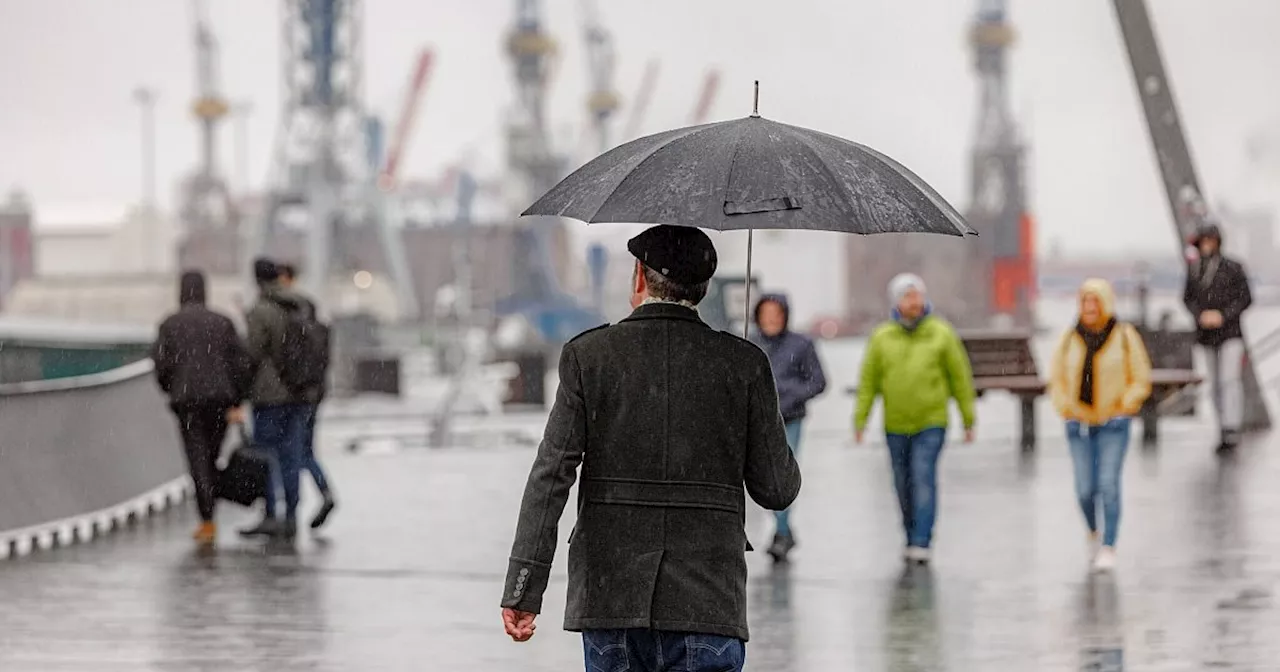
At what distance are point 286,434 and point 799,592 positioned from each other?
3529mm

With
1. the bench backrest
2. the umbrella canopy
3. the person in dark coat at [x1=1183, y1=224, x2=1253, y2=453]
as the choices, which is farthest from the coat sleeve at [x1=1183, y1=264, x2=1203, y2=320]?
the umbrella canopy

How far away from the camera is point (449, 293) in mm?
44188

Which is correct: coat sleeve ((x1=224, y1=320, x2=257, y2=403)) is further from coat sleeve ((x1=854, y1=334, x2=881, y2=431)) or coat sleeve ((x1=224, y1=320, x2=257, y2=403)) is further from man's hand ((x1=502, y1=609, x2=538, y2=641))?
man's hand ((x1=502, y1=609, x2=538, y2=641))

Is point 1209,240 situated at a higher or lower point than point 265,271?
higher

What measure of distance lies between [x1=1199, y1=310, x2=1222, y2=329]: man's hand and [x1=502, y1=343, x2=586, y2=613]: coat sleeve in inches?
489

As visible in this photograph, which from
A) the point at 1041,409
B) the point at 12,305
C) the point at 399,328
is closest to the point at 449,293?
the point at 1041,409

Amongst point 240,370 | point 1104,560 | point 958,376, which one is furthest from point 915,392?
point 240,370

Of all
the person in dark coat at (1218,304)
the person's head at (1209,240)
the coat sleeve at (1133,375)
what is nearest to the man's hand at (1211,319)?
the person in dark coat at (1218,304)

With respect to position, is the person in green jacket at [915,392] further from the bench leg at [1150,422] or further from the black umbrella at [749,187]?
the bench leg at [1150,422]

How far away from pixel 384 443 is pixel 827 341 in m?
113

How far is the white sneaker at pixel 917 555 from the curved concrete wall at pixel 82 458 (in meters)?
4.85

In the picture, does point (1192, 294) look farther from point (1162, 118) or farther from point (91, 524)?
point (91, 524)

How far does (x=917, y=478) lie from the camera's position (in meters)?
10.9

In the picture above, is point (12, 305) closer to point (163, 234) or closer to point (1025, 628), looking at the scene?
point (163, 234)
